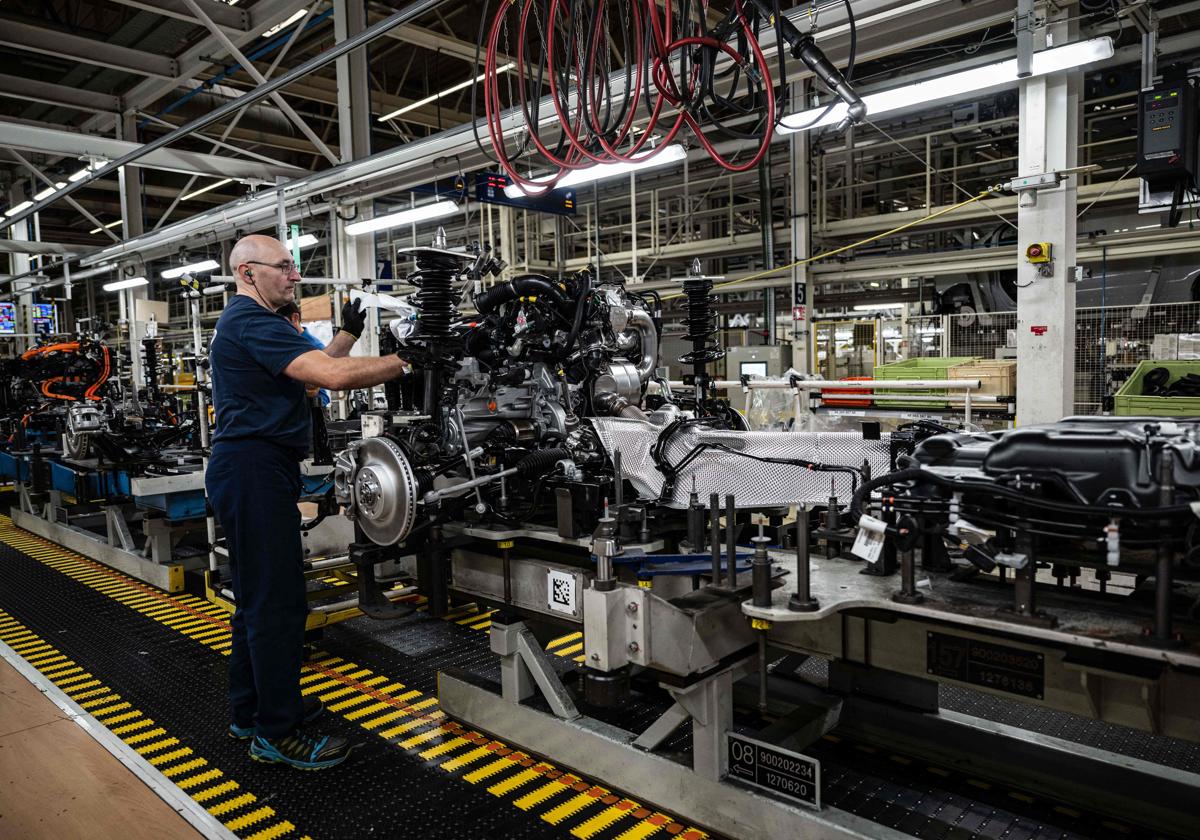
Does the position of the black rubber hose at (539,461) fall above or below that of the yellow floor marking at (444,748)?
above

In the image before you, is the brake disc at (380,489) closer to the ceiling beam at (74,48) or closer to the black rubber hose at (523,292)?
the black rubber hose at (523,292)

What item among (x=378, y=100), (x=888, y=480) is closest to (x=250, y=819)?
(x=888, y=480)

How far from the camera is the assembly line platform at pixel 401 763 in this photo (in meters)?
2.68

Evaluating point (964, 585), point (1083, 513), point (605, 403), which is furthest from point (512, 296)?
point (1083, 513)

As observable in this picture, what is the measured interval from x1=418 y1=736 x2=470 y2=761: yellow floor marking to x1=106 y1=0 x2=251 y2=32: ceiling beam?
7.91 m

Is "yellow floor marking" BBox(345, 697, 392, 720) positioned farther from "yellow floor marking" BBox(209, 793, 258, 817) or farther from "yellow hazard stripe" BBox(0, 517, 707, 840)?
"yellow floor marking" BBox(209, 793, 258, 817)

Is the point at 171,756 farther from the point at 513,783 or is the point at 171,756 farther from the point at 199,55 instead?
the point at 199,55

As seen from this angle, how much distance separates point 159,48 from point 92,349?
481cm

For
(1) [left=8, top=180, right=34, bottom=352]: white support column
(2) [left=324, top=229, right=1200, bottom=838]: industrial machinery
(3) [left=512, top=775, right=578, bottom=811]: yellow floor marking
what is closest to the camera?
(2) [left=324, top=229, right=1200, bottom=838]: industrial machinery

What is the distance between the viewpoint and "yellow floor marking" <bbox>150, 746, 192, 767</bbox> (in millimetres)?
3191

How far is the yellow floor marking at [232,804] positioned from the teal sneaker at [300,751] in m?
0.18

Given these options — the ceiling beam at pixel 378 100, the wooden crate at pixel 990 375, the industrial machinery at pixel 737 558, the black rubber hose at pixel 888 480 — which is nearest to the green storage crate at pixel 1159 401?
the wooden crate at pixel 990 375

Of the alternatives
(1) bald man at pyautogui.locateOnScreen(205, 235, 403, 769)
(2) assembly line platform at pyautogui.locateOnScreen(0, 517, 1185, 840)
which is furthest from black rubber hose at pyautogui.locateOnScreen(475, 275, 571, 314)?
(2) assembly line platform at pyautogui.locateOnScreen(0, 517, 1185, 840)

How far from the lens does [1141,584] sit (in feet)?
7.82
